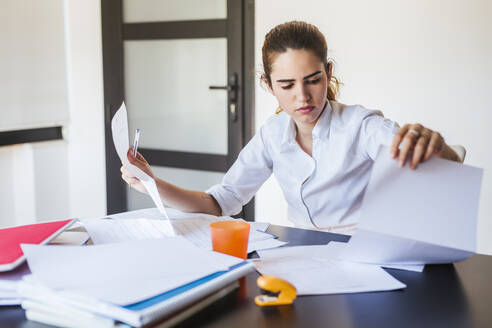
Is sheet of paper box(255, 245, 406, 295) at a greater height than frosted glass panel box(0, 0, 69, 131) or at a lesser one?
lesser

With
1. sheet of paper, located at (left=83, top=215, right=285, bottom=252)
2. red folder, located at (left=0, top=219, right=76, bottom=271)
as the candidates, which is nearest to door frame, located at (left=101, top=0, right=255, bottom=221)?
sheet of paper, located at (left=83, top=215, right=285, bottom=252)

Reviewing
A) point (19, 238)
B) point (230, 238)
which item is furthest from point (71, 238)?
point (230, 238)

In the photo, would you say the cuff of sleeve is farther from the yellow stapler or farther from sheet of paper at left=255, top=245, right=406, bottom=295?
the yellow stapler

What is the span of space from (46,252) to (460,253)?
0.72 metres

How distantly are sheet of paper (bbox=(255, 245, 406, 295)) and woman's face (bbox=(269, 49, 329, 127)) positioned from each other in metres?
0.40

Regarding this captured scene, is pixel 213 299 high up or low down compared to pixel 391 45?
down

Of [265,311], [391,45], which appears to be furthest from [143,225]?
[391,45]

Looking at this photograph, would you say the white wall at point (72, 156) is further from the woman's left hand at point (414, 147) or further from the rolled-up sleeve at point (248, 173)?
the woman's left hand at point (414, 147)

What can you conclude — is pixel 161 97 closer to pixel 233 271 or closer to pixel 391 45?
pixel 391 45

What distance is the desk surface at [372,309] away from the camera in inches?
31.0

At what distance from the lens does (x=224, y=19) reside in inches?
125

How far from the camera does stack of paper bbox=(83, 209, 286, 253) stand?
112 cm

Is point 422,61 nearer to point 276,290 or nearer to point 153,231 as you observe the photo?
point 153,231

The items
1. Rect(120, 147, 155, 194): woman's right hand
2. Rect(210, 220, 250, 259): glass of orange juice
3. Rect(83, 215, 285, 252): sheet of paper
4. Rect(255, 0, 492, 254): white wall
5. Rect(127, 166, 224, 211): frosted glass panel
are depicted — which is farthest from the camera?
Rect(127, 166, 224, 211): frosted glass panel
